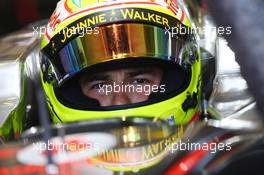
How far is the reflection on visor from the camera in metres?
1.60

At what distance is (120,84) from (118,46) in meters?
0.15

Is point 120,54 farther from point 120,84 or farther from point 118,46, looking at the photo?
point 120,84

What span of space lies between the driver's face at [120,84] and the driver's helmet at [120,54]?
15 mm

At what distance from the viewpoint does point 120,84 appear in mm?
1710

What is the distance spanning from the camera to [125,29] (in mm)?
1611

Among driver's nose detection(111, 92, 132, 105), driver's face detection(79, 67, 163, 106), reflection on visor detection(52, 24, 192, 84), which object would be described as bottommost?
driver's nose detection(111, 92, 132, 105)

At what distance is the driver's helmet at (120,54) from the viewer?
160cm

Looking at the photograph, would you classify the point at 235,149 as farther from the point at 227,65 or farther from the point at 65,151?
the point at 227,65

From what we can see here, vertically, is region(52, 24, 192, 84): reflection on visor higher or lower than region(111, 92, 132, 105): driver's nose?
higher

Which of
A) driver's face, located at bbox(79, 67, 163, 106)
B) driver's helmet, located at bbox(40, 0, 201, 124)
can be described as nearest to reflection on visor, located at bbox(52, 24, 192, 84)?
driver's helmet, located at bbox(40, 0, 201, 124)

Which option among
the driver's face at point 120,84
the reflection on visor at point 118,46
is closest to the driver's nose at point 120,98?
the driver's face at point 120,84

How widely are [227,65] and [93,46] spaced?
52 cm

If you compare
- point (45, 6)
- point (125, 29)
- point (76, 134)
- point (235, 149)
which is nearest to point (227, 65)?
point (125, 29)

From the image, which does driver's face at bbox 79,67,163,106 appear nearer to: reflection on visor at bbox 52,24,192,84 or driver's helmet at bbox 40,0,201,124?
driver's helmet at bbox 40,0,201,124
